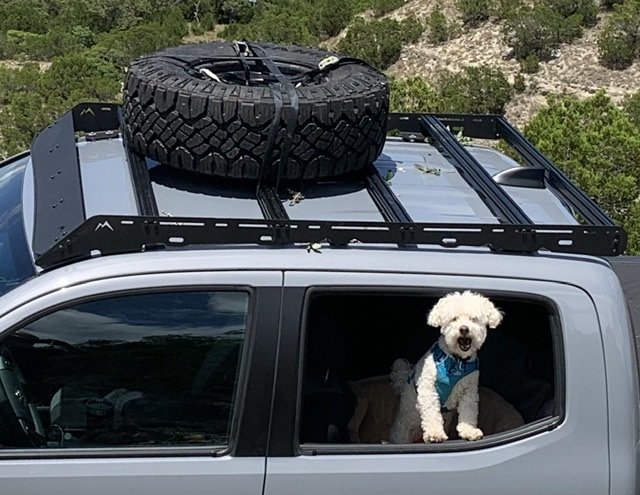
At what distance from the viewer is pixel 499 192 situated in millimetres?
3104

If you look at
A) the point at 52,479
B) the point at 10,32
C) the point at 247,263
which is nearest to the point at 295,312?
the point at 247,263

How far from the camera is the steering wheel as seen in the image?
2488 millimetres

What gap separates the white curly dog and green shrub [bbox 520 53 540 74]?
58.6ft

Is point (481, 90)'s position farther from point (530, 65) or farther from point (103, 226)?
point (103, 226)

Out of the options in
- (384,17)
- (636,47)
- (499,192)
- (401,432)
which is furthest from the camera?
(384,17)

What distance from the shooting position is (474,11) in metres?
22.9

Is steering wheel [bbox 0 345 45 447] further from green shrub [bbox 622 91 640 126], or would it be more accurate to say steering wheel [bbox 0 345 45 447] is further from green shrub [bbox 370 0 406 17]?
green shrub [bbox 370 0 406 17]

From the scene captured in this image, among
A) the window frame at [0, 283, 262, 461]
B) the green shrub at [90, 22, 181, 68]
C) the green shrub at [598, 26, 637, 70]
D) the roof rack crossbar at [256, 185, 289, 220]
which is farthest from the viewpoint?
the green shrub at [90, 22, 181, 68]

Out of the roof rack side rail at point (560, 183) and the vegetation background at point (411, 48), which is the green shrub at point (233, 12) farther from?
the roof rack side rail at point (560, 183)

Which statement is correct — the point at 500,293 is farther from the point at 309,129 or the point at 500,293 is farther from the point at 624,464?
the point at 309,129

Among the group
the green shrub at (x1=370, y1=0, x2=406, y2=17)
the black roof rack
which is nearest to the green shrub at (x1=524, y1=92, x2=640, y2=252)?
the black roof rack

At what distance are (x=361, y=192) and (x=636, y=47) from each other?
59.4 feet

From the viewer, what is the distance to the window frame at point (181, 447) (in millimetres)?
2443

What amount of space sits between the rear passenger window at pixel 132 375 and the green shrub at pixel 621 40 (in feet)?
60.7
